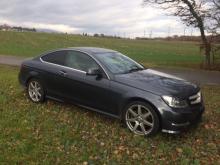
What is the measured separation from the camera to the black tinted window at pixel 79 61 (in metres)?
8.38

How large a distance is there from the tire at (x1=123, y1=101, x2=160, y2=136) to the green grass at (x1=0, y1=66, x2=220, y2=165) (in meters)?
0.17

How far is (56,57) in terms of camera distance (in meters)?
9.26

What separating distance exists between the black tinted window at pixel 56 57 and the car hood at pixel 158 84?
72.5 inches

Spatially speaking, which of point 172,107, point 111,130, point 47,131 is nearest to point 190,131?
point 172,107

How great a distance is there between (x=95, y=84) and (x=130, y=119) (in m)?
1.13

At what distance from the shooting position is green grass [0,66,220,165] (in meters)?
6.34

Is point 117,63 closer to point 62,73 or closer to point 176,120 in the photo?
point 62,73

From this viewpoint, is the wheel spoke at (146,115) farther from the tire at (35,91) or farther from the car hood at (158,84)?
the tire at (35,91)

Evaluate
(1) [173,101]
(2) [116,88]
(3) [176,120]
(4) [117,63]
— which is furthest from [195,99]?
(4) [117,63]

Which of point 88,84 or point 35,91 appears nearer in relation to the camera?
point 88,84

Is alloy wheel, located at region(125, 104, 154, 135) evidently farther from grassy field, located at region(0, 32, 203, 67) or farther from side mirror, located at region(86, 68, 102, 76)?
grassy field, located at region(0, 32, 203, 67)

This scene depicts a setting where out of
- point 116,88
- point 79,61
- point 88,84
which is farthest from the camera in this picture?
point 79,61

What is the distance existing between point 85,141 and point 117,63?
219 cm

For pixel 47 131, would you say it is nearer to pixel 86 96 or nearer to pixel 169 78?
pixel 86 96
